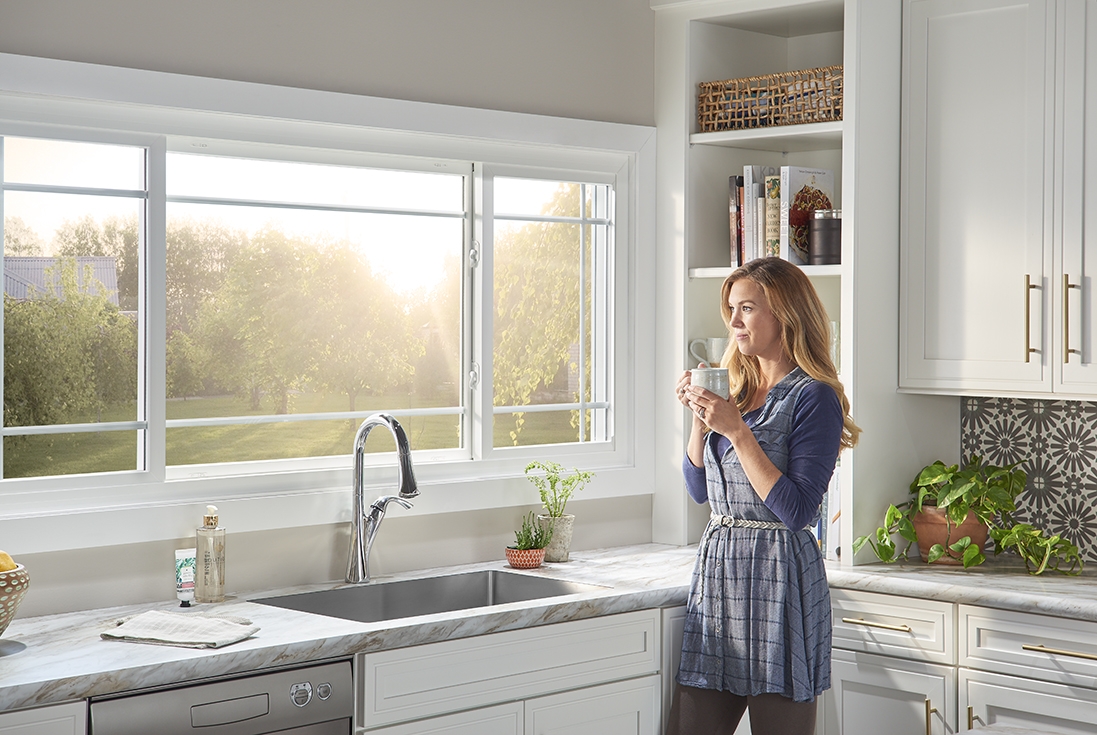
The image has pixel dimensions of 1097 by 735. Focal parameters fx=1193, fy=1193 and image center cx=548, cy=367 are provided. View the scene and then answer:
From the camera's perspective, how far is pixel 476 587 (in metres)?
3.13

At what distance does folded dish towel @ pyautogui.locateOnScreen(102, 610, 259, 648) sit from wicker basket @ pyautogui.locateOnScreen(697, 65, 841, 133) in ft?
6.58

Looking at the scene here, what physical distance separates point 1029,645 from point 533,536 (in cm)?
127

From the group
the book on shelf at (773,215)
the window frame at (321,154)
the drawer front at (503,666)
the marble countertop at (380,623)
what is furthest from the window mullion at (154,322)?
the book on shelf at (773,215)

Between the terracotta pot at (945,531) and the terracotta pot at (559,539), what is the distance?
3.15 feet

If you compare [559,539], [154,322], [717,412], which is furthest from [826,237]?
[154,322]

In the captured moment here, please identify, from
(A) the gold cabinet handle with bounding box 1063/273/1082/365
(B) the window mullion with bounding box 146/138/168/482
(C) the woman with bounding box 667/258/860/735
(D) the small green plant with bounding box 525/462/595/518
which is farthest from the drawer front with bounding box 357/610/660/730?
(A) the gold cabinet handle with bounding box 1063/273/1082/365

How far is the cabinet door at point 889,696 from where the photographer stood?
9.68ft

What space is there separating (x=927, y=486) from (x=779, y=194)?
3.01 feet

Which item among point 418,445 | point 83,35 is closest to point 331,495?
point 418,445

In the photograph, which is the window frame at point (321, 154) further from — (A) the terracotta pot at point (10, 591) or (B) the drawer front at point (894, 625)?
(B) the drawer front at point (894, 625)

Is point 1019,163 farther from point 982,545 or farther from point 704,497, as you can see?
point 704,497

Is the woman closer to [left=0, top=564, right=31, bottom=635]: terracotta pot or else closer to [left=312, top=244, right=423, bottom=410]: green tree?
[left=312, top=244, right=423, bottom=410]: green tree

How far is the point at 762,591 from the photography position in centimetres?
264

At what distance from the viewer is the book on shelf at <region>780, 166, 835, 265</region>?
11.0 ft
